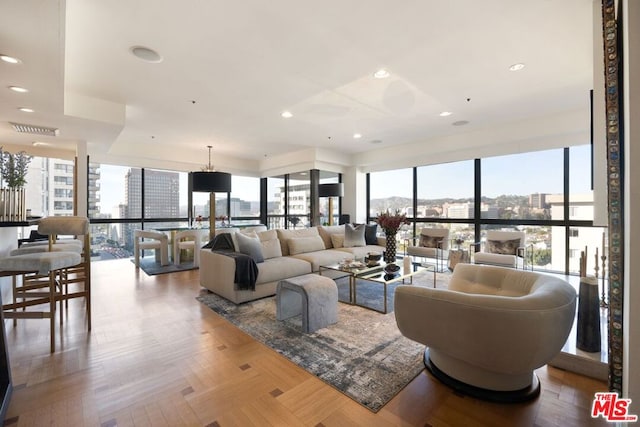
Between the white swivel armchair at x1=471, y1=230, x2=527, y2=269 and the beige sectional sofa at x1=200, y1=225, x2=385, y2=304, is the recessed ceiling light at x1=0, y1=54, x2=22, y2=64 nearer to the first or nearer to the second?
the beige sectional sofa at x1=200, y1=225, x2=385, y2=304

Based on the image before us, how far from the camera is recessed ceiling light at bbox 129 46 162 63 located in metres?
2.61

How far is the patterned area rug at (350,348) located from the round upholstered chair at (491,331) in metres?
0.30

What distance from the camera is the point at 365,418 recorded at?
62.2 inches

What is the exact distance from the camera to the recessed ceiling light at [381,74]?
307 centimetres

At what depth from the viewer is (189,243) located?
580 cm

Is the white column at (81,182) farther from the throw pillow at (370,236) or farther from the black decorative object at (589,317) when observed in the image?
the black decorative object at (589,317)

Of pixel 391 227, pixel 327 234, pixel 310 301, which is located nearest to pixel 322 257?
pixel 327 234

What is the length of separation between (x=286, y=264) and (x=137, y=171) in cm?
534

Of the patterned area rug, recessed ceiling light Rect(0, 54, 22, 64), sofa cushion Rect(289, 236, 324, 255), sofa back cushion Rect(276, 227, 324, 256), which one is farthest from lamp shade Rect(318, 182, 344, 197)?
recessed ceiling light Rect(0, 54, 22, 64)

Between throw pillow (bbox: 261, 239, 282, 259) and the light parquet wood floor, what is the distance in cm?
146

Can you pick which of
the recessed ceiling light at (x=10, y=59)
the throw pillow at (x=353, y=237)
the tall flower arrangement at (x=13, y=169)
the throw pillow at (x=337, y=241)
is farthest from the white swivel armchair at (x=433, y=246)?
the recessed ceiling light at (x=10, y=59)

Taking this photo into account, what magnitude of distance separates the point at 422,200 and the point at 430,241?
1.56m

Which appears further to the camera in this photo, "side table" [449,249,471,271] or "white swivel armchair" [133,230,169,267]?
"white swivel armchair" [133,230,169,267]

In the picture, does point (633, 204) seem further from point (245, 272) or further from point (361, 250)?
point (361, 250)
